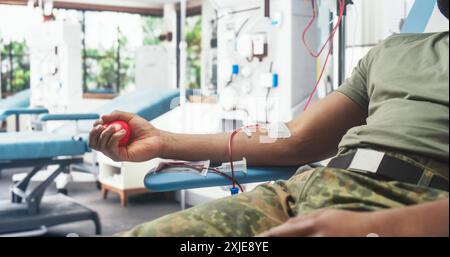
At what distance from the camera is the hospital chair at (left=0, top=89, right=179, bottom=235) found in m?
2.44

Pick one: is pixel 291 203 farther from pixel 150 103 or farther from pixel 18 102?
pixel 18 102

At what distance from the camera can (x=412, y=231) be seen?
0.73m

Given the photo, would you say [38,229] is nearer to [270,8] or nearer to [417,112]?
[270,8]

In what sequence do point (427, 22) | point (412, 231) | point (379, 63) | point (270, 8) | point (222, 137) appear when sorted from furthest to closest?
1. point (270, 8)
2. point (427, 22)
3. point (222, 137)
4. point (379, 63)
5. point (412, 231)

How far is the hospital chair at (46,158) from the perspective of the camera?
2.44m

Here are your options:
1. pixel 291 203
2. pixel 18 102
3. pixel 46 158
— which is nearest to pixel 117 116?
pixel 291 203

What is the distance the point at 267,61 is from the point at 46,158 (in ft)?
4.02

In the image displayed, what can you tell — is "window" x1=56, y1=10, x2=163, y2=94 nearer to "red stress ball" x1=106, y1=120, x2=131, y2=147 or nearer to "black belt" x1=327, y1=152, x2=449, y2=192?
"red stress ball" x1=106, y1=120, x2=131, y2=147

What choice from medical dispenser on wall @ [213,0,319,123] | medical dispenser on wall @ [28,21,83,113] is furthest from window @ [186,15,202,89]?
medical dispenser on wall @ [213,0,319,123]

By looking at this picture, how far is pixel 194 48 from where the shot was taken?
8.71 meters
